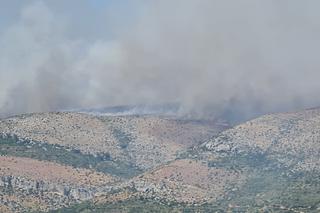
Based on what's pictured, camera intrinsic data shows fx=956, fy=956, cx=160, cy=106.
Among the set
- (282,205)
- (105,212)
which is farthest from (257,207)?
(105,212)

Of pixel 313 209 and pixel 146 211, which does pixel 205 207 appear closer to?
pixel 146 211

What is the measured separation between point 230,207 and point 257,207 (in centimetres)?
694

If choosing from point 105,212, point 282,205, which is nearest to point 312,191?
point 282,205

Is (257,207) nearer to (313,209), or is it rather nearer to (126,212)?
(313,209)

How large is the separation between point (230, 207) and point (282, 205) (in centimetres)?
1110

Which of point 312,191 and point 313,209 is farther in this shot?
point 312,191

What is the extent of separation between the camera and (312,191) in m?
200

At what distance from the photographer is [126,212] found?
198875 mm

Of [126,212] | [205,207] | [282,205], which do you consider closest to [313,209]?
[282,205]

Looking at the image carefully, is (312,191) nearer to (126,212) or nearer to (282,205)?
(282,205)

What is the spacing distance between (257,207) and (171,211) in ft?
61.4

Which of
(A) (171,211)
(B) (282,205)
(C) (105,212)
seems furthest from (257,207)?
(C) (105,212)

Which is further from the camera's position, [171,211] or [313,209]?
[171,211]

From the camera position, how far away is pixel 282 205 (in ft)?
627
